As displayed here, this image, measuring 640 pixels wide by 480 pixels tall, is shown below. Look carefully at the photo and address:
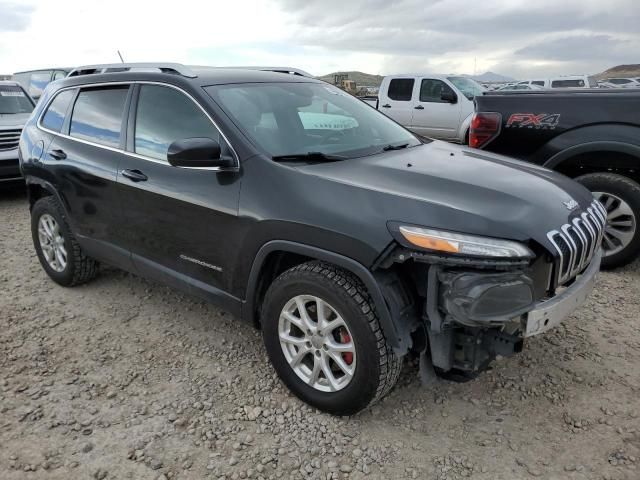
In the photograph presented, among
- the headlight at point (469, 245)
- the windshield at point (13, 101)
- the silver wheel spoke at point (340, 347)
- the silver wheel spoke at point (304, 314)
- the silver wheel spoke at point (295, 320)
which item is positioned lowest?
the silver wheel spoke at point (340, 347)

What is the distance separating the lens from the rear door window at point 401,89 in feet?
39.3

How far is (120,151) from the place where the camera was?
3527 mm

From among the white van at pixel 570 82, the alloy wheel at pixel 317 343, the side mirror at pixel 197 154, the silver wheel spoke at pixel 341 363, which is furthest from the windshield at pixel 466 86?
the silver wheel spoke at pixel 341 363

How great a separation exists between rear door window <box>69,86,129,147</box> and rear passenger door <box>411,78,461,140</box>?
346 inches

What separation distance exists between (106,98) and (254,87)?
47.4 inches

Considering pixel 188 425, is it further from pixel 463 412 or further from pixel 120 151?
pixel 120 151

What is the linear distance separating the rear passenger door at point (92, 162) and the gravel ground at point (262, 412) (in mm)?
649

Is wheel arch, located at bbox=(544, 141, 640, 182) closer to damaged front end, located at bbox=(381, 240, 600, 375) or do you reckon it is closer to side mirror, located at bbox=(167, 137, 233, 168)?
damaged front end, located at bbox=(381, 240, 600, 375)

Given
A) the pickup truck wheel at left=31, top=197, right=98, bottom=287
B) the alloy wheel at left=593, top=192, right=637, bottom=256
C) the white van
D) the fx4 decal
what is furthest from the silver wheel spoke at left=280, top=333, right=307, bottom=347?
the white van

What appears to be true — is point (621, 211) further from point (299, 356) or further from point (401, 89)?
point (401, 89)

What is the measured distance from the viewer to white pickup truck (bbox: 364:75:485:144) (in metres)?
11.2

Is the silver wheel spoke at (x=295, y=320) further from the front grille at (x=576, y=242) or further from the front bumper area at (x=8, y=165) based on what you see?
the front bumper area at (x=8, y=165)

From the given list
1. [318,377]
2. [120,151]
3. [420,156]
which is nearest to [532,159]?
[420,156]

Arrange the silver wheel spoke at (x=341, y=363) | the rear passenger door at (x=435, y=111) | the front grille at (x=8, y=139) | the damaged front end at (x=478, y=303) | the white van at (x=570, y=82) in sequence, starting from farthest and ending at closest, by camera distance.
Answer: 1. the white van at (x=570, y=82)
2. the rear passenger door at (x=435, y=111)
3. the front grille at (x=8, y=139)
4. the silver wheel spoke at (x=341, y=363)
5. the damaged front end at (x=478, y=303)
